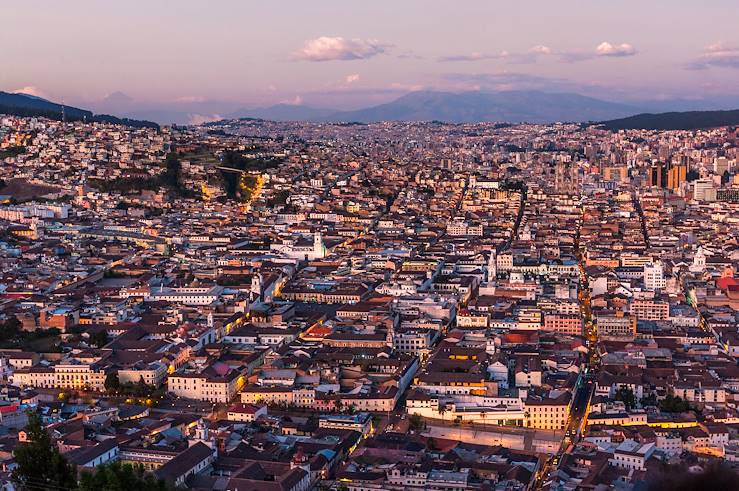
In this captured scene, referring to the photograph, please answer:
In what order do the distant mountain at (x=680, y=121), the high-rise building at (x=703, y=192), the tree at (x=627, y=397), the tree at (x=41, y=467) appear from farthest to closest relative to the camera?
the distant mountain at (x=680, y=121) → the high-rise building at (x=703, y=192) → the tree at (x=627, y=397) → the tree at (x=41, y=467)

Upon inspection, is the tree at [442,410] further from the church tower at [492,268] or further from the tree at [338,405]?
the church tower at [492,268]

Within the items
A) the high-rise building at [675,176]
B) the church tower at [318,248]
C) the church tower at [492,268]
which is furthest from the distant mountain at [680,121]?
the church tower at [318,248]

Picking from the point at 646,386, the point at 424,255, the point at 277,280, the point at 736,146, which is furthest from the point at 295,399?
the point at 736,146

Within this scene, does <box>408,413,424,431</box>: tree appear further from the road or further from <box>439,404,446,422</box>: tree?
the road

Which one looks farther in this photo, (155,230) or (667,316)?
(155,230)

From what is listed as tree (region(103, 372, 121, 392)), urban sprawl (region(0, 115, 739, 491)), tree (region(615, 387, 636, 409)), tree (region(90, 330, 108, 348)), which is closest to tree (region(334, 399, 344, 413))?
urban sprawl (region(0, 115, 739, 491))

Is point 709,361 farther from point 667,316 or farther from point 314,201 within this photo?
point 314,201

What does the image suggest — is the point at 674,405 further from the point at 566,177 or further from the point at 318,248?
the point at 566,177
